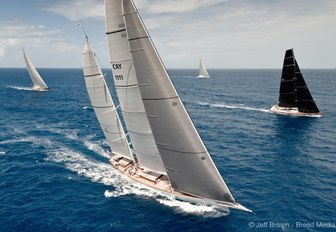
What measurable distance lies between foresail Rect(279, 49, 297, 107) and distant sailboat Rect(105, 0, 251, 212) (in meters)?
59.4

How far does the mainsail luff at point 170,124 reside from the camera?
899 inches

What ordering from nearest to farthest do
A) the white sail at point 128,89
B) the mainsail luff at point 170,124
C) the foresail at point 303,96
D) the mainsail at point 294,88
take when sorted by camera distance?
the mainsail luff at point 170,124, the white sail at point 128,89, the foresail at point 303,96, the mainsail at point 294,88

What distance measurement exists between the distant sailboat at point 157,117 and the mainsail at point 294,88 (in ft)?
196

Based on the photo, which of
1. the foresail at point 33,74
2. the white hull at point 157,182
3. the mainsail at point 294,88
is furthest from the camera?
the foresail at point 33,74

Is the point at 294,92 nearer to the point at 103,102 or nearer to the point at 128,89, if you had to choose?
A: the point at 103,102

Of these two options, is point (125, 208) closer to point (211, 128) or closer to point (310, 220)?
point (310, 220)

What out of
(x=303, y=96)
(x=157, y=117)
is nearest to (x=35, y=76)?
(x=303, y=96)

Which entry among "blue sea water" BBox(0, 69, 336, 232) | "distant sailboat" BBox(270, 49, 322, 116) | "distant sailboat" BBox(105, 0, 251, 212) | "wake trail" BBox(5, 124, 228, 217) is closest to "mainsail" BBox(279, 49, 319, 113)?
"distant sailboat" BBox(270, 49, 322, 116)

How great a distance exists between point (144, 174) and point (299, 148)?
32.1 m

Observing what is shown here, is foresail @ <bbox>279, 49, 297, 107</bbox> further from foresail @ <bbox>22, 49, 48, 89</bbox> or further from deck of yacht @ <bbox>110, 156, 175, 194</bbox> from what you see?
foresail @ <bbox>22, 49, 48, 89</bbox>

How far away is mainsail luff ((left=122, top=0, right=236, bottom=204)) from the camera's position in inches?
899

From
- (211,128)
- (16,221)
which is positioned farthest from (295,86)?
(16,221)

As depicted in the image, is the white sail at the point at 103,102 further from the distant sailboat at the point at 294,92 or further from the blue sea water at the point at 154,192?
the distant sailboat at the point at 294,92

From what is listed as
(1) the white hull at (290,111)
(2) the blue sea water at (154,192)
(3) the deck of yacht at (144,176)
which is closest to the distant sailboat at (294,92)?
(1) the white hull at (290,111)
